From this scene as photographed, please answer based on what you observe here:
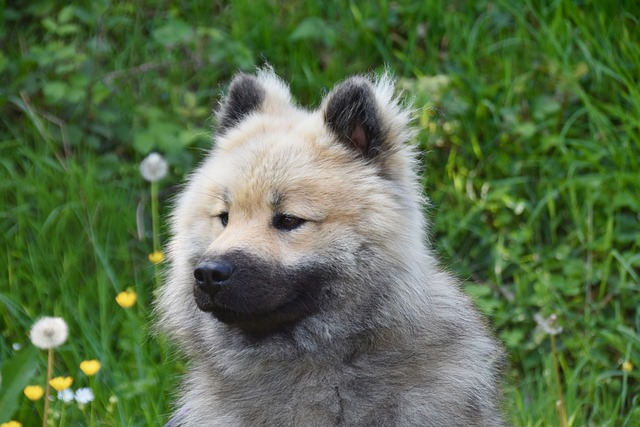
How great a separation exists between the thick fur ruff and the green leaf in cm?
61

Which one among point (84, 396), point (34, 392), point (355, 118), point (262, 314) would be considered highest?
point (355, 118)

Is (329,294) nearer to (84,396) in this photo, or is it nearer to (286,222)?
(286,222)

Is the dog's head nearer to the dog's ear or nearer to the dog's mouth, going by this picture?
the dog's mouth

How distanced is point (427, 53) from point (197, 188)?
317cm

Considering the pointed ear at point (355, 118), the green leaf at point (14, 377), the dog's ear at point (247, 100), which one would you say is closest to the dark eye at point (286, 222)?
the pointed ear at point (355, 118)

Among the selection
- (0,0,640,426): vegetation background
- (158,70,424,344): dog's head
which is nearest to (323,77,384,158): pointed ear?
(158,70,424,344): dog's head

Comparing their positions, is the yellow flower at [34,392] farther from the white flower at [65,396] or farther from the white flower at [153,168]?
the white flower at [153,168]

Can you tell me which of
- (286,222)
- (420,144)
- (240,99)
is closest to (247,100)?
(240,99)

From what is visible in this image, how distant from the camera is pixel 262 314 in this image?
343 centimetres

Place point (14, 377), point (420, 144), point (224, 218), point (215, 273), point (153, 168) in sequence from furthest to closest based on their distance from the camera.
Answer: point (420, 144), point (153, 168), point (14, 377), point (224, 218), point (215, 273)

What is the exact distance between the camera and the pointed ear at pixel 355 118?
12.0 feet

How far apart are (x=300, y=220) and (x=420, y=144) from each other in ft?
7.63

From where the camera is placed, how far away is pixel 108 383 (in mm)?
4582

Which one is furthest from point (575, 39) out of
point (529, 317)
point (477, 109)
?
point (529, 317)
